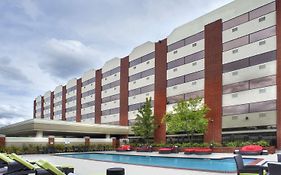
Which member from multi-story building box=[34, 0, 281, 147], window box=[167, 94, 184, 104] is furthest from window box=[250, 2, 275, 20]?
window box=[167, 94, 184, 104]

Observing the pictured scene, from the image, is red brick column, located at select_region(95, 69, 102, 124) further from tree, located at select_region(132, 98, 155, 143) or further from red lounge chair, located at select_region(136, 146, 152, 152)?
red lounge chair, located at select_region(136, 146, 152, 152)

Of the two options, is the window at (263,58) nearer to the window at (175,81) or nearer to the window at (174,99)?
the window at (175,81)

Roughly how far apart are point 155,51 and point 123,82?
375 inches

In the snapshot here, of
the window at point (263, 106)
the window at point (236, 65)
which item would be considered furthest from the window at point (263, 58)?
the window at point (263, 106)

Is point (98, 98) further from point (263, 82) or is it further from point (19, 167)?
point (19, 167)

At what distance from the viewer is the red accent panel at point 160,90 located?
4300 cm

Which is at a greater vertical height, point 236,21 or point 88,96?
point 236,21

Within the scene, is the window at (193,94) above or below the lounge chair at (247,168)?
above

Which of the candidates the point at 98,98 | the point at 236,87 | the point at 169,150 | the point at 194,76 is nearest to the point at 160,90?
the point at 194,76

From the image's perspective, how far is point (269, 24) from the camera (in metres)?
31.0

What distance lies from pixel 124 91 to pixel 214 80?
63.4 feet

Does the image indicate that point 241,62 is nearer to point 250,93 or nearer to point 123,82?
point 250,93

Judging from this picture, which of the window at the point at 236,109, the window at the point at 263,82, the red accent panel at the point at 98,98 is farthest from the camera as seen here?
the red accent panel at the point at 98,98

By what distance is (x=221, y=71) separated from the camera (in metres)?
35.3
